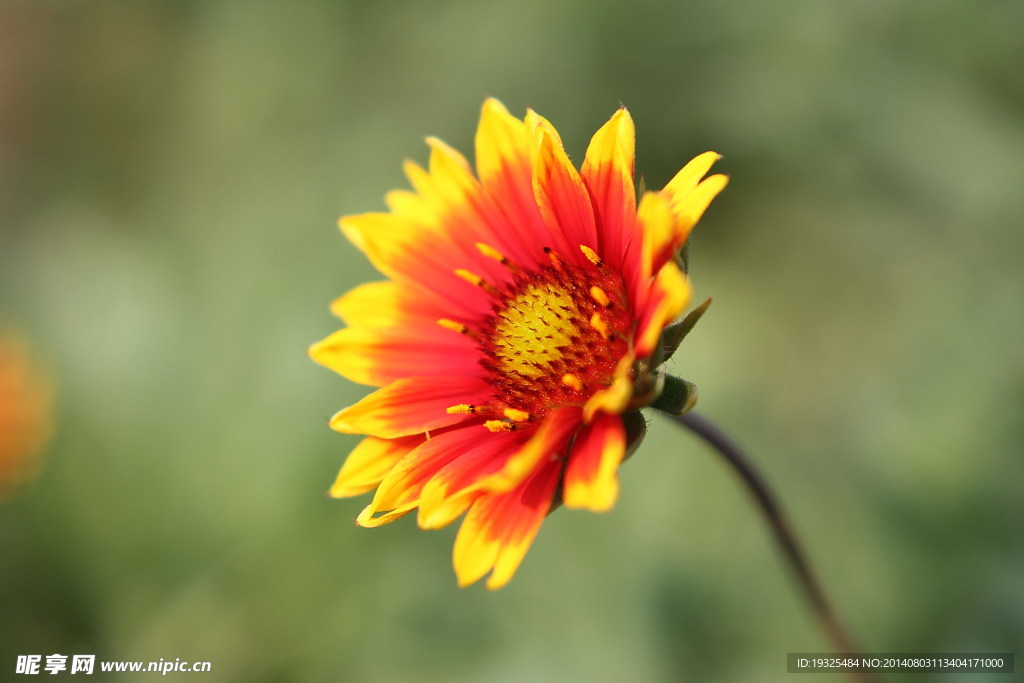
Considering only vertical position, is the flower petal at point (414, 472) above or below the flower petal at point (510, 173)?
below

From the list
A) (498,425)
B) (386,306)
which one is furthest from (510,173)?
(498,425)

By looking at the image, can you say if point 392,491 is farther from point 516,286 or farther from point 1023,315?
point 1023,315

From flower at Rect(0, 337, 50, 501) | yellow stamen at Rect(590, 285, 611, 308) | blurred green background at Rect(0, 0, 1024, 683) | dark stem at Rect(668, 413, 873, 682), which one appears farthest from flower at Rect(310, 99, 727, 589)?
flower at Rect(0, 337, 50, 501)

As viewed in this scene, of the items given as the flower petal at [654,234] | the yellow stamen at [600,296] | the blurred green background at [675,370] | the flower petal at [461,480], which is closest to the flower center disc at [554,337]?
the yellow stamen at [600,296]

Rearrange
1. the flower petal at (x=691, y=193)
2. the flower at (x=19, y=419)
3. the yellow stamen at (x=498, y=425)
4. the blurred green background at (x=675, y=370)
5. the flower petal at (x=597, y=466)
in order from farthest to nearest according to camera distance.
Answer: the flower at (x=19, y=419) < the blurred green background at (x=675, y=370) < the yellow stamen at (x=498, y=425) < the flower petal at (x=691, y=193) < the flower petal at (x=597, y=466)

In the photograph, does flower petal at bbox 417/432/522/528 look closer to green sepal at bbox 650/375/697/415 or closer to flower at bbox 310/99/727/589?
flower at bbox 310/99/727/589

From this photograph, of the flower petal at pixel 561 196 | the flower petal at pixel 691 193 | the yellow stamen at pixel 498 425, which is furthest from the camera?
the yellow stamen at pixel 498 425

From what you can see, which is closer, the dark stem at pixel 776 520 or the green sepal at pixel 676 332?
the green sepal at pixel 676 332

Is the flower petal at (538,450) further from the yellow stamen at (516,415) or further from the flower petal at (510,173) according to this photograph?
the flower petal at (510,173)
